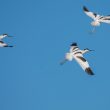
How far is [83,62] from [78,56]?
0.35 metres

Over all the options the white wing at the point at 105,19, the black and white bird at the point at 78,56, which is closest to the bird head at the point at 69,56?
the black and white bird at the point at 78,56

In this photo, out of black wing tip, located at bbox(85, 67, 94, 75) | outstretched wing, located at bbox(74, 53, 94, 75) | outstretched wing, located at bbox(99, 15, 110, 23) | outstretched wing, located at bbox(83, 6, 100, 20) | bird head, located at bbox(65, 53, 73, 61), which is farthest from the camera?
outstretched wing, located at bbox(83, 6, 100, 20)

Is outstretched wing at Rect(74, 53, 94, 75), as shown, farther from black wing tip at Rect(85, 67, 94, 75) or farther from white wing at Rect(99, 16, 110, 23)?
white wing at Rect(99, 16, 110, 23)

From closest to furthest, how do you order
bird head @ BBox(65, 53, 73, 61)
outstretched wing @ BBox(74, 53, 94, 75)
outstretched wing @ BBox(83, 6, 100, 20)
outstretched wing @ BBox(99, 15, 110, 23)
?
outstretched wing @ BBox(74, 53, 94, 75)
bird head @ BBox(65, 53, 73, 61)
outstretched wing @ BBox(99, 15, 110, 23)
outstretched wing @ BBox(83, 6, 100, 20)

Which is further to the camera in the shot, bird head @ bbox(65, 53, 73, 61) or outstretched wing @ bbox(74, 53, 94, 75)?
bird head @ bbox(65, 53, 73, 61)

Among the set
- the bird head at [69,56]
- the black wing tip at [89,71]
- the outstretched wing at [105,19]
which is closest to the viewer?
the black wing tip at [89,71]

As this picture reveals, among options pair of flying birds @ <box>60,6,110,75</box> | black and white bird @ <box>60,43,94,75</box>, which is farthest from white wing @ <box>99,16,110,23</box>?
black and white bird @ <box>60,43,94,75</box>

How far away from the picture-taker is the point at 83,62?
11.3 meters

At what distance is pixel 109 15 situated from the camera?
12.4 m

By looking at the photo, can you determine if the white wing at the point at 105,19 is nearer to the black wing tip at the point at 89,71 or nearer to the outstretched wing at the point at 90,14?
the outstretched wing at the point at 90,14

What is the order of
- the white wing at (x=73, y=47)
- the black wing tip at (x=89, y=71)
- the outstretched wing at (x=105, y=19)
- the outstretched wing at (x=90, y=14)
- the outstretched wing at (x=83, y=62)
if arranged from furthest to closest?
the outstretched wing at (x=90, y=14), the outstretched wing at (x=105, y=19), the white wing at (x=73, y=47), the outstretched wing at (x=83, y=62), the black wing tip at (x=89, y=71)

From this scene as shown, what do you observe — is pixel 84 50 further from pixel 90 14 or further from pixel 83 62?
pixel 90 14

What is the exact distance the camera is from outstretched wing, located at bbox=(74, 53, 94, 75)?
437 inches

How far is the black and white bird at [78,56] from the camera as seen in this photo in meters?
11.2
